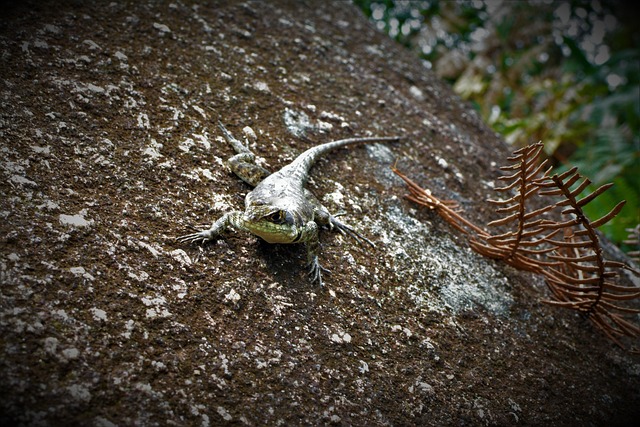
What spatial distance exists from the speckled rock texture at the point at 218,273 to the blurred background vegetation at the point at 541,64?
328cm

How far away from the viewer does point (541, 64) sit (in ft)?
23.4

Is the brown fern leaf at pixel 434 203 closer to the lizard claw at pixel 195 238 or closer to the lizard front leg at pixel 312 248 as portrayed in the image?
the lizard front leg at pixel 312 248

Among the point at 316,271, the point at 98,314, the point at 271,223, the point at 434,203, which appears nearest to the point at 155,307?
the point at 98,314

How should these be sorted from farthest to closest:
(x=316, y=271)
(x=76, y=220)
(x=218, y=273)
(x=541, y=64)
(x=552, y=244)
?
(x=541, y=64) → (x=552, y=244) → (x=316, y=271) → (x=218, y=273) → (x=76, y=220)

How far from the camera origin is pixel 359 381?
2.04 m

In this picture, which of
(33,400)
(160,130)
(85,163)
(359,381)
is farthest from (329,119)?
(33,400)

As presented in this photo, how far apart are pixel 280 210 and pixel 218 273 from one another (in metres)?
0.44

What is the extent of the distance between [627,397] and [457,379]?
1189 millimetres

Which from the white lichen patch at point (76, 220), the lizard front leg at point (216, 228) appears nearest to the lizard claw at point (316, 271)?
the lizard front leg at point (216, 228)

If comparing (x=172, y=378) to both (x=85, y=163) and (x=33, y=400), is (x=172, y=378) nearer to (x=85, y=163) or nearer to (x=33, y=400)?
(x=33, y=400)

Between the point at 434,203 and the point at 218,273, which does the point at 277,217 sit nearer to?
the point at 218,273

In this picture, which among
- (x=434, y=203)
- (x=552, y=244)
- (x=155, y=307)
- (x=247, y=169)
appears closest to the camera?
(x=155, y=307)

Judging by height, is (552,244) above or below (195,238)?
above

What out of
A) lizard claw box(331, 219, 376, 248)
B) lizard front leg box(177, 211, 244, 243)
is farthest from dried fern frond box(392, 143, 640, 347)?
lizard front leg box(177, 211, 244, 243)
